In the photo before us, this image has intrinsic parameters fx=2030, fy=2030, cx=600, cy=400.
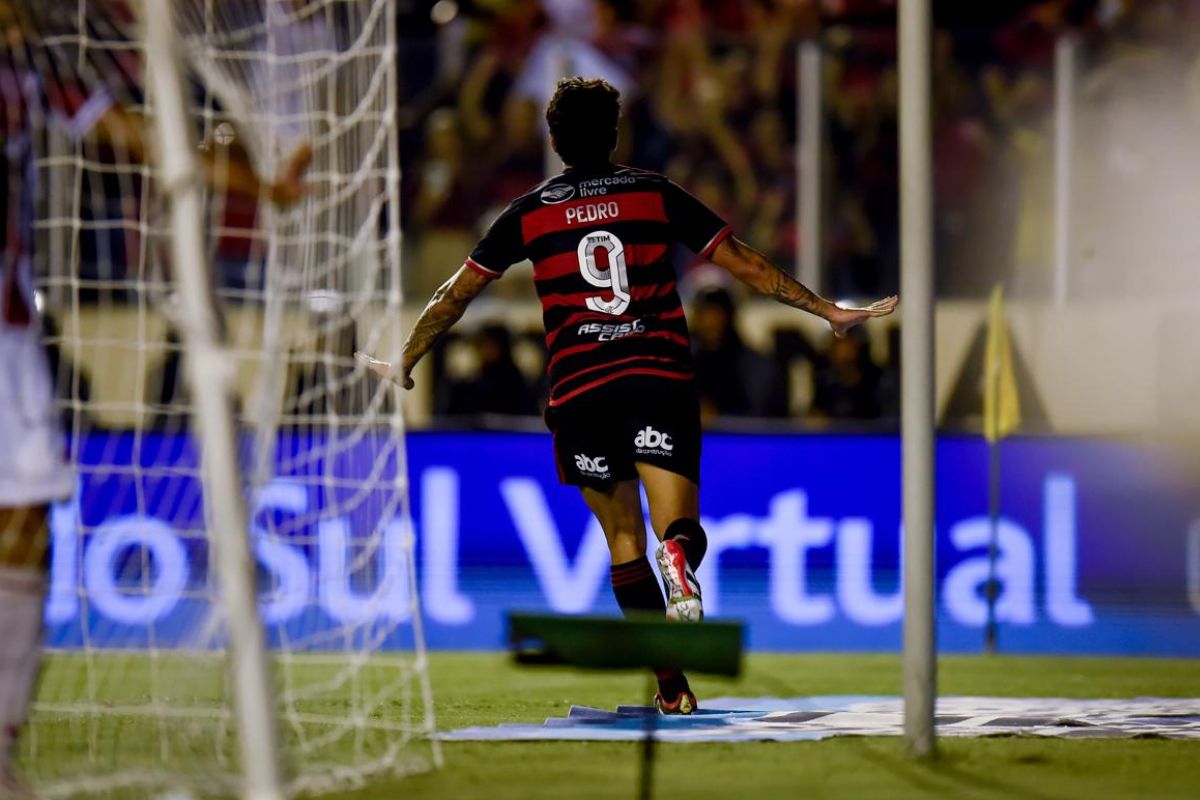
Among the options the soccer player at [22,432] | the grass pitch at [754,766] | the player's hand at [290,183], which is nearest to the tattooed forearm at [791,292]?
the grass pitch at [754,766]

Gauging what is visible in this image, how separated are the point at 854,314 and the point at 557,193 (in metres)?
1.06

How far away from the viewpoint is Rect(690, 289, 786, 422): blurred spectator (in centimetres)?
1216

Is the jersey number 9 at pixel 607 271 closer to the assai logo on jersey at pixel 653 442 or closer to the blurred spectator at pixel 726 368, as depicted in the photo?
the assai logo on jersey at pixel 653 442

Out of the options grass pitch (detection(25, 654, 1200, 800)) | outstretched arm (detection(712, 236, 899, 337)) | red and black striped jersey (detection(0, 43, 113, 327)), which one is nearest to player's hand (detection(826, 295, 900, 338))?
outstretched arm (detection(712, 236, 899, 337))

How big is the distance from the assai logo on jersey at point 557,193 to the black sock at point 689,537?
1.14 meters

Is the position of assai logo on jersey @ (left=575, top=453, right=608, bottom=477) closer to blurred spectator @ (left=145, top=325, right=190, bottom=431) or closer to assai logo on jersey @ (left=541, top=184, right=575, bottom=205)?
assai logo on jersey @ (left=541, top=184, right=575, bottom=205)

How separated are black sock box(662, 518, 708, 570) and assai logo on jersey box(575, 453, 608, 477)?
1.18ft

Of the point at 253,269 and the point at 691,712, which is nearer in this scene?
the point at 691,712

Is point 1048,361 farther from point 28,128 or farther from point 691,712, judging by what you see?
point 28,128

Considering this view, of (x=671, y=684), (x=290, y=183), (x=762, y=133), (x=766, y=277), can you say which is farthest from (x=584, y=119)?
(x=762, y=133)

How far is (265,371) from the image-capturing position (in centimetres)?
569

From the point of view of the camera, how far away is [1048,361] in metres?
12.4

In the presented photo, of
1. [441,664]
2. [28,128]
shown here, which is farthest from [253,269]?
[28,128]

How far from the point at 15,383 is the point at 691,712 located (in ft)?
9.53
